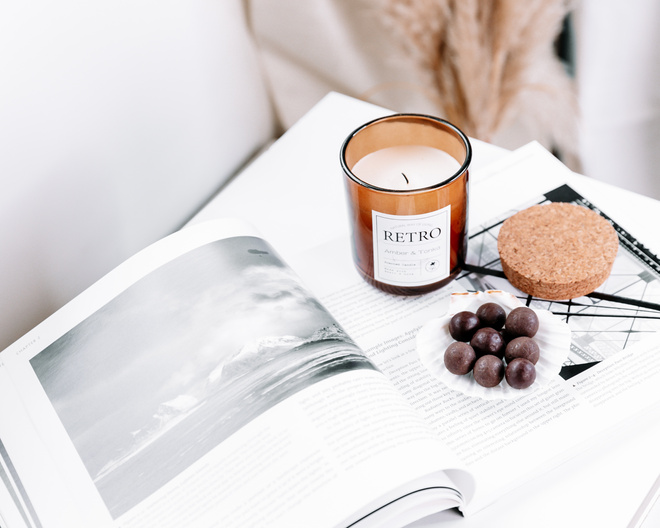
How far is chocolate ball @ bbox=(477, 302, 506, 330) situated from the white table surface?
0.34ft

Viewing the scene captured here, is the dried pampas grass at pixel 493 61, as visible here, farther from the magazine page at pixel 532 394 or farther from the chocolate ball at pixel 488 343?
the chocolate ball at pixel 488 343

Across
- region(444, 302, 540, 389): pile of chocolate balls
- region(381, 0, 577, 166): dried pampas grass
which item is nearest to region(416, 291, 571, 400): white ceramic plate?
region(444, 302, 540, 389): pile of chocolate balls

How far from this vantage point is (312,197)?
0.66 metres

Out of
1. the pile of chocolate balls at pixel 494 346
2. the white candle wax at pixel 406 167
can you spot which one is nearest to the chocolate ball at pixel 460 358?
the pile of chocolate balls at pixel 494 346

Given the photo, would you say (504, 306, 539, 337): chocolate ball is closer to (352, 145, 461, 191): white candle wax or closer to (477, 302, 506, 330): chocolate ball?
(477, 302, 506, 330): chocolate ball

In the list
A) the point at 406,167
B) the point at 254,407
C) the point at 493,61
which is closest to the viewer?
the point at 254,407

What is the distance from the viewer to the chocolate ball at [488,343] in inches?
18.1

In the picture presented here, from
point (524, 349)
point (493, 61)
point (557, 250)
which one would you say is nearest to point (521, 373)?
point (524, 349)

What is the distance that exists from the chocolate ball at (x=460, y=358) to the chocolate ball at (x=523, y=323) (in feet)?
0.12

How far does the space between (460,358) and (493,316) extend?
0.05 meters

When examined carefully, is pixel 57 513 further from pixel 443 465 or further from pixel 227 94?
pixel 227 94

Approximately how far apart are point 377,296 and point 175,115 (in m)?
0.30

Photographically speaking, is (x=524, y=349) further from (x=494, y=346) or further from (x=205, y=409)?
(x=205, y=409)

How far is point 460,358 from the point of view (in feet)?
1.49
